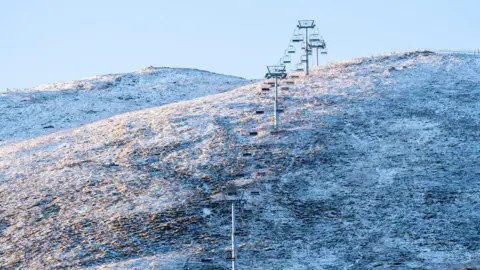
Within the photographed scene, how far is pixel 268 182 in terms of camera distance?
54.3 meters

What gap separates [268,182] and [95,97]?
127 ft

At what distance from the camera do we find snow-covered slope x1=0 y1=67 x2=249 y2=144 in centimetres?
7962

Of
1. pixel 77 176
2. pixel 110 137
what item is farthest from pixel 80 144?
pixel 77 176

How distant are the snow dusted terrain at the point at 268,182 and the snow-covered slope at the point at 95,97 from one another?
22.8 feet

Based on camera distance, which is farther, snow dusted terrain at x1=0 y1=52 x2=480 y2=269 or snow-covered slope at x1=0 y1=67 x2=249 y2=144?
snow-covered slope at x1=0 y1=67 x2=249 y2=144

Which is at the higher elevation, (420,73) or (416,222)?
(420,73)

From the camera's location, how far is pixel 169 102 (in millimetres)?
83188

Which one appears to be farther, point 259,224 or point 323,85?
point 323,85

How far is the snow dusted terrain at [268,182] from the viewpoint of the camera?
151 feet

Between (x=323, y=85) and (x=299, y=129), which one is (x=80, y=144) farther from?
(x=323, y=85)

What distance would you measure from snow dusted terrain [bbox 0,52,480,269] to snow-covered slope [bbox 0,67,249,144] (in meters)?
6.95

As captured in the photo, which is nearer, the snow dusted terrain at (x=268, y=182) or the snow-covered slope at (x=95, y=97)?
the snow dusted terrain at (x=268, y=182)

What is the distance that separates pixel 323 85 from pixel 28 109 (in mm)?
29610

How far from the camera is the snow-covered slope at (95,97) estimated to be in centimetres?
7962
